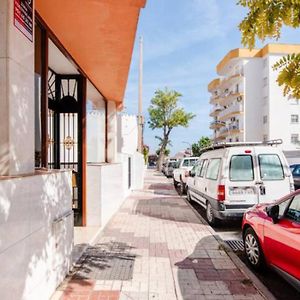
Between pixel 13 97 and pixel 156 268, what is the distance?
3.50 m

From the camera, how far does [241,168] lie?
29.7 feet

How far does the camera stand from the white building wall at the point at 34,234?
126 inches

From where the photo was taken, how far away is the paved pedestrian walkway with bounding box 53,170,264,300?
4848 millimetres

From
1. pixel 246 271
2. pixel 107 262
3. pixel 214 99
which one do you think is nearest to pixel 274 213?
pixel 246 271

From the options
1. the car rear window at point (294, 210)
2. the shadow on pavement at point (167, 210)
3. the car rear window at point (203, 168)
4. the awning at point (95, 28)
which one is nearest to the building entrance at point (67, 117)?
the awning at point (95, 28)

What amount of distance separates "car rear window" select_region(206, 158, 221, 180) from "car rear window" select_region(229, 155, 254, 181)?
0.48 m

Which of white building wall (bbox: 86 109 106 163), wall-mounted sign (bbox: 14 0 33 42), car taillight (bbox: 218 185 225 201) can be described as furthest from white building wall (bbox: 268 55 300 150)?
wall-mounted sign (bbox: 14 0 33 42)

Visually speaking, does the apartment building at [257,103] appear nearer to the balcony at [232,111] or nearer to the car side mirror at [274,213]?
the balcony at [232,111]

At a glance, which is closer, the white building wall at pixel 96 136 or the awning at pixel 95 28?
the awning at pixel 95 28

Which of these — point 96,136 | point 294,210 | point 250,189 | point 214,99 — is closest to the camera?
point 294,210

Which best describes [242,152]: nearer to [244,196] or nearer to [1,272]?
[244,196]

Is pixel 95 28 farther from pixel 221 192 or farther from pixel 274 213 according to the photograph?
pixel 221 192

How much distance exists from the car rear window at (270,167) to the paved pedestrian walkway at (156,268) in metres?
1.95

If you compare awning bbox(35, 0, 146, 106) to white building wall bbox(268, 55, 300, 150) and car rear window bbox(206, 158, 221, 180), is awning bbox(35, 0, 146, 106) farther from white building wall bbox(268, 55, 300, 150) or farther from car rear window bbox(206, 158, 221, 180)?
white building wall bbox(268, 55, 300, 150)
